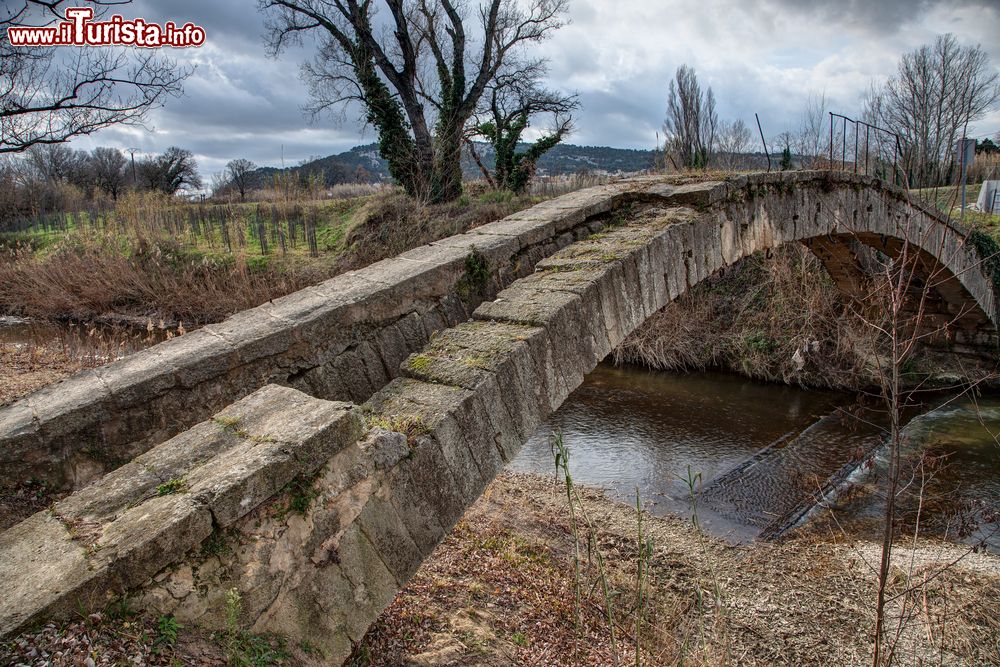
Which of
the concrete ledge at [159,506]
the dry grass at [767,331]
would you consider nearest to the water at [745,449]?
the dry grass at [767,331]

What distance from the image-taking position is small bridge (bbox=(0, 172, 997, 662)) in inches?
70.5

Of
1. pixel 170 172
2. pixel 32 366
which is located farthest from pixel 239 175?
pixel 32 366

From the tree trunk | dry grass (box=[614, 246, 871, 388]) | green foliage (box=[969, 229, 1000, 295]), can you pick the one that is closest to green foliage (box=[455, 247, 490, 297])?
dry grass (box=[614, 246, 871, 388])

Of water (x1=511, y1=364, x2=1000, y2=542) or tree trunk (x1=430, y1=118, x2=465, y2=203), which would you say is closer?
water (x1=511, y1=364, x2=1000, y2=542)

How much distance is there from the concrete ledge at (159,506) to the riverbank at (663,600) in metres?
1.34

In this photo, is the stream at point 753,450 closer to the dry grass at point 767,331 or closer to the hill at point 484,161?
the dry grass at point 767,331

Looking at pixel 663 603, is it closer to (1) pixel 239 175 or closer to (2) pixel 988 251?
(2) pixel 988 251

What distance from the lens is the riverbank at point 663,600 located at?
136 inches

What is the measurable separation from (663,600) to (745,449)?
413 centimetres

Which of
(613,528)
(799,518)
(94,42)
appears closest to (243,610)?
(613,528)

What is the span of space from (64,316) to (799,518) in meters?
13.0

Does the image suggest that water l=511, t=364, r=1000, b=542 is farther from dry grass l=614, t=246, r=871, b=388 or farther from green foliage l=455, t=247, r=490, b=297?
green foliage l=455, t=247, r=490, b=297

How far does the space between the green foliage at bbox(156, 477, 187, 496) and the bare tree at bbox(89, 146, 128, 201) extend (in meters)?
32.1

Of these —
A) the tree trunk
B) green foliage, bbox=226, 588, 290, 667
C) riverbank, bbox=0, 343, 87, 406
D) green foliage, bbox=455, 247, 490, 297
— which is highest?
the tree trunk
